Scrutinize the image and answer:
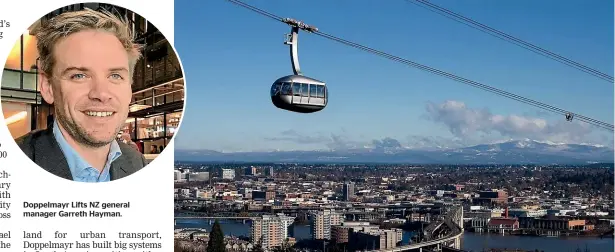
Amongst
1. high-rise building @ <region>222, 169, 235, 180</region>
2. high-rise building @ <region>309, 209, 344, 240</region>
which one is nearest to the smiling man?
high-rise building @ <region>309, 209, 344, 240</region>

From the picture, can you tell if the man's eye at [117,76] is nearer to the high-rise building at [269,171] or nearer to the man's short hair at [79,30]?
the man's short hair at [79,30]

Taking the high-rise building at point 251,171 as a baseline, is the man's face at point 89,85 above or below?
above

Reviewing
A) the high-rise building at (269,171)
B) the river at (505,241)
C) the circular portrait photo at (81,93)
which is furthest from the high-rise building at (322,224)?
the circular portrait photo at (81,93)

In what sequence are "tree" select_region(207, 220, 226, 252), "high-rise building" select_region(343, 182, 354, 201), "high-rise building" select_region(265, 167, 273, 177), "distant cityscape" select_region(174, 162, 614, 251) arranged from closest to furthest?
"tree" select_region(207, 220, 226, 252) < "distant cityscape" select_region(174, 162, 614, 251) < "high-rise building" select_region(343, 182, 354, 201) < "high-rise building" select_region(265, 167, 273, 177)

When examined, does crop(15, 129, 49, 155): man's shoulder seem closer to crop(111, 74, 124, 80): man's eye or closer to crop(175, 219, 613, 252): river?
crop(111, 74, 124, 80): man's eye

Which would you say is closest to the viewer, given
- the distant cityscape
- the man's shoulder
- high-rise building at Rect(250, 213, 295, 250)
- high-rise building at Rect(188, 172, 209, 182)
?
the man's shoulder

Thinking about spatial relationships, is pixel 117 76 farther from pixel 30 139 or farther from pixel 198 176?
pixel 198 176
